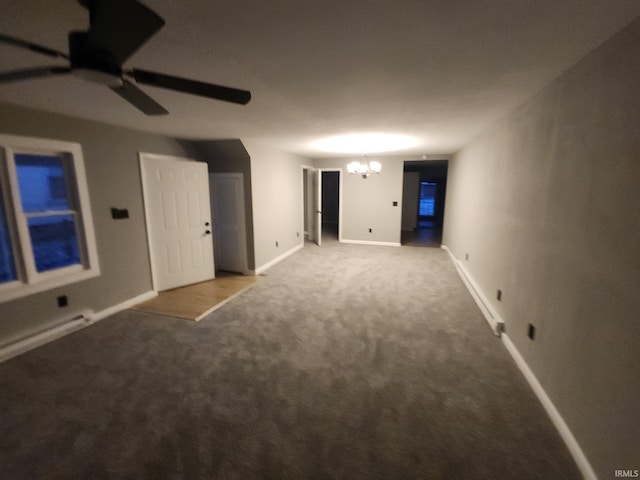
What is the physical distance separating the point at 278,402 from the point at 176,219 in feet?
10.8

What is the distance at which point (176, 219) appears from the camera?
166 inches

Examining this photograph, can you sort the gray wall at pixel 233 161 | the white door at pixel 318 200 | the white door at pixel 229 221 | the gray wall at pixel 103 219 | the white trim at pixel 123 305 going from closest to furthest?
the gray wall at pixel 103 219, the white trim at pixel 123 305, the gray wall at pixel 233 161, the white door at pixel 229 221, the white door at pixel 318 200

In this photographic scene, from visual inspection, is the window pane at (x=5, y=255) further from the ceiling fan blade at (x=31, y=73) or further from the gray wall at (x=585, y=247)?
the gray wall at (x=585, y=247)

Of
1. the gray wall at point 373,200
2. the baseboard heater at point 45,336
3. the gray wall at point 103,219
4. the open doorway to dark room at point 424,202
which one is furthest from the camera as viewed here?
the open doorway to dark room at point 424,202

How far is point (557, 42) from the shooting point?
1.48m

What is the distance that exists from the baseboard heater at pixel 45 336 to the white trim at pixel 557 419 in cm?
441

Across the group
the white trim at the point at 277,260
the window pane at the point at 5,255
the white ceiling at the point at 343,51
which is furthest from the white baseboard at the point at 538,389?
the window pane at the point at 5,255

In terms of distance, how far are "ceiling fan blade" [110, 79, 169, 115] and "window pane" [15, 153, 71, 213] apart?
2010mm

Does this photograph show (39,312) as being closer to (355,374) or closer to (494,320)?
(355,374)

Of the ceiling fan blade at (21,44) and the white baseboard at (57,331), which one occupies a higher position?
the ceiling fan blade at (21,44)

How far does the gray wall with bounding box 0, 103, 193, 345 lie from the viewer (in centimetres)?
264

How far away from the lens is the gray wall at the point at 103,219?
2.64m

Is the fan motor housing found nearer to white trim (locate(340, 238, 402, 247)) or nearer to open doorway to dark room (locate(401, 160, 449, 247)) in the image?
white trim (locate(340, 238, 402, 247))

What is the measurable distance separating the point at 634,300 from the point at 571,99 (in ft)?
4.45
